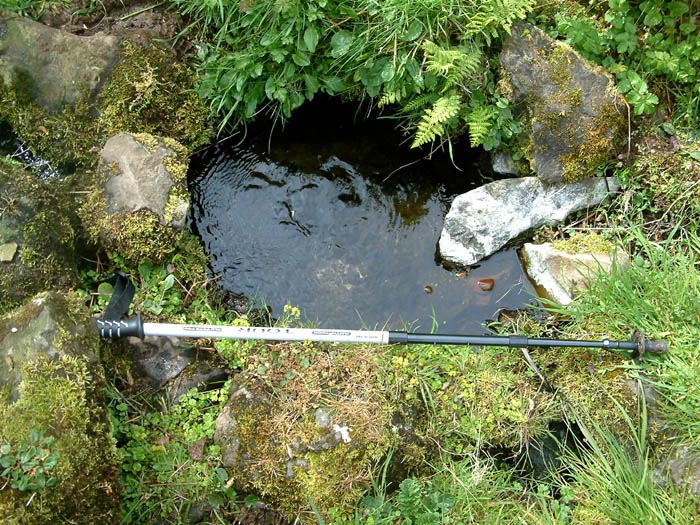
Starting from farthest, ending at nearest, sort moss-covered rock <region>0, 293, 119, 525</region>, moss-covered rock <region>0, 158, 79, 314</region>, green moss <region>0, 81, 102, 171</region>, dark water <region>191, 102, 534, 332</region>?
dark water <region>191, 102, 534, 332</region> → green moss <region>0, 81, 102, 171</region> → moss-covered rock <region>0, 158, 79, 314</region> → moss-covered rock <region>0, 293, 119, 525</region>

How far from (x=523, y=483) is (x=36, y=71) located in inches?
187

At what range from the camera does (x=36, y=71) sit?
14.1ft

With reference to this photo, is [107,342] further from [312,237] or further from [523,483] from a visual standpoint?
[523,483]

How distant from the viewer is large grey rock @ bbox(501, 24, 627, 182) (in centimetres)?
435

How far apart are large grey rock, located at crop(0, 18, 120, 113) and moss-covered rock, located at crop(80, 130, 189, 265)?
0.59 meters

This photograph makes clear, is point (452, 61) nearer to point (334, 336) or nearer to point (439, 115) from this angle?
point (439, 115)

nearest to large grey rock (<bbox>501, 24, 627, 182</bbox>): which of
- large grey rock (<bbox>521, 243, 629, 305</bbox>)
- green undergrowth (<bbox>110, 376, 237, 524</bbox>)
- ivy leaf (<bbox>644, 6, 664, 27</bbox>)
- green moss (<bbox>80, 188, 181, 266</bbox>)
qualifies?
ivy leaf (<bbox>644, 6, 664, 27</bbox>)

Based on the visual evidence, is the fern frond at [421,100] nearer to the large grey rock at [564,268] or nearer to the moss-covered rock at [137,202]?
the large grey rock at [564,268]

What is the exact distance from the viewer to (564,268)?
4.29m

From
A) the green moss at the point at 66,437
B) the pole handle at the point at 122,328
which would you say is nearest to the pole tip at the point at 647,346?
the pole handle at the point at 122,328

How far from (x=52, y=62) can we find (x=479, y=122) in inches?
131

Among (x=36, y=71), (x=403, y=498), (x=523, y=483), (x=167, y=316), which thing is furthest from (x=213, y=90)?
(x=523, y=483)

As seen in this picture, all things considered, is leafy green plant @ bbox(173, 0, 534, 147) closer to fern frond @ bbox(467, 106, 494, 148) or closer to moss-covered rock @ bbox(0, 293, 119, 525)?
fern frond @ bbox(467, 106, 494, 148)

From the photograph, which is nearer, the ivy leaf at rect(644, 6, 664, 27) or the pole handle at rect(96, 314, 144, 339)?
the pole handle at rect(96, 314, 144, 339)
